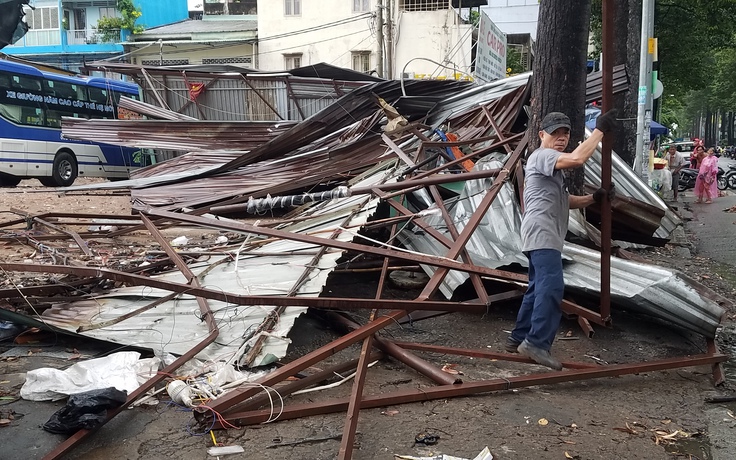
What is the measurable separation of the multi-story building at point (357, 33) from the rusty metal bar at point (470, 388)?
2139 centimetres

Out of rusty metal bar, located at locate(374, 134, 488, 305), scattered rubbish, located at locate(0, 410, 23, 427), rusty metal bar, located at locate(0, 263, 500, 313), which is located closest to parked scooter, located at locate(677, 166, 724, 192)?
rusty metal bar, located at locate(374, 134, 488, 305)

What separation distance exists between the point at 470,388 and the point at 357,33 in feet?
83.1

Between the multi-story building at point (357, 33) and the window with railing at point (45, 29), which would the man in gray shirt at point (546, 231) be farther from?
the window with railing at point (45, 29)

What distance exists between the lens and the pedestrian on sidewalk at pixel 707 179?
15531 millimetres

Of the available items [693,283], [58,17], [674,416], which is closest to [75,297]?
[674,416]

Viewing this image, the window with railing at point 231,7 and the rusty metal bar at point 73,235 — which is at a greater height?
the window with railing at point 231,7

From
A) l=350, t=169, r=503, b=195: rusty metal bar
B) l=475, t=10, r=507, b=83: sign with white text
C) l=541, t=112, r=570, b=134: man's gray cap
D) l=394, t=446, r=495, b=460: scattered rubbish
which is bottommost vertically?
l=394, t=446, r=495, b=460: scattered rubbish

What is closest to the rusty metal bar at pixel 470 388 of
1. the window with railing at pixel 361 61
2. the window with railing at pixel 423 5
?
the window with railing at pixel 423 5

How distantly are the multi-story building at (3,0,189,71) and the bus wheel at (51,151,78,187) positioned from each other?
1551 centimetres

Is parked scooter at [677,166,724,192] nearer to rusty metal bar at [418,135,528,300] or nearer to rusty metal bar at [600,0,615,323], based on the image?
rusty metal bar at [418,135,528,300]

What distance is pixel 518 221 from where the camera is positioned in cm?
557

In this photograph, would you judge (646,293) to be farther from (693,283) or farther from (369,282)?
(369,282)

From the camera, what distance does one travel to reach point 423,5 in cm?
2536

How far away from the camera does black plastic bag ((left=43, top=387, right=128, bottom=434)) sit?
9.66ft
